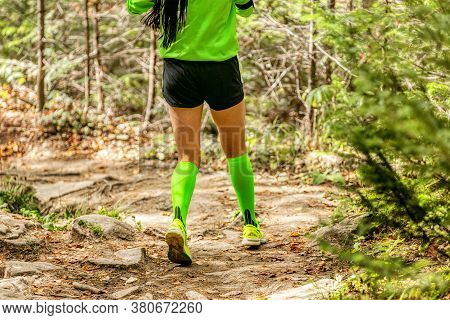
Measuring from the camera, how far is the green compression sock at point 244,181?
14.6 feet

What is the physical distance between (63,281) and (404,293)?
2050 mm

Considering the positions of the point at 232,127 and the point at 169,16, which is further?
the point at 232,127

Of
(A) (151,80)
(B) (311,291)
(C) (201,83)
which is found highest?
(C) (201,83)

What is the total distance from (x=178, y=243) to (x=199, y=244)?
0.96m

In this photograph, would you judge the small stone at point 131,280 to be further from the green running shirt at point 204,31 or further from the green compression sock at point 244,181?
the green running shirt at point 204,31

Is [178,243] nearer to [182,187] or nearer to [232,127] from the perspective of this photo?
[182,187]

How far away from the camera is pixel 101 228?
4801 mm

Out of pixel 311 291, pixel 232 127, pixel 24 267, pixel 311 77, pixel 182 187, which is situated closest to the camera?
pixel 311 291

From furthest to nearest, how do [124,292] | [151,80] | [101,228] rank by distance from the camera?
[151,80], [101,228], [124,292]

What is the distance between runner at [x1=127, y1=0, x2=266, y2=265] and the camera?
392cm

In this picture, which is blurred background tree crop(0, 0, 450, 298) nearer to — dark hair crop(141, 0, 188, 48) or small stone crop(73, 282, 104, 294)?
dark hair crop(141, 0, 188, 48)

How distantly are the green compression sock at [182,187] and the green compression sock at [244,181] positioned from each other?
0.38 metres

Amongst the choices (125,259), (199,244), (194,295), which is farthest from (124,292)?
(199,244)
